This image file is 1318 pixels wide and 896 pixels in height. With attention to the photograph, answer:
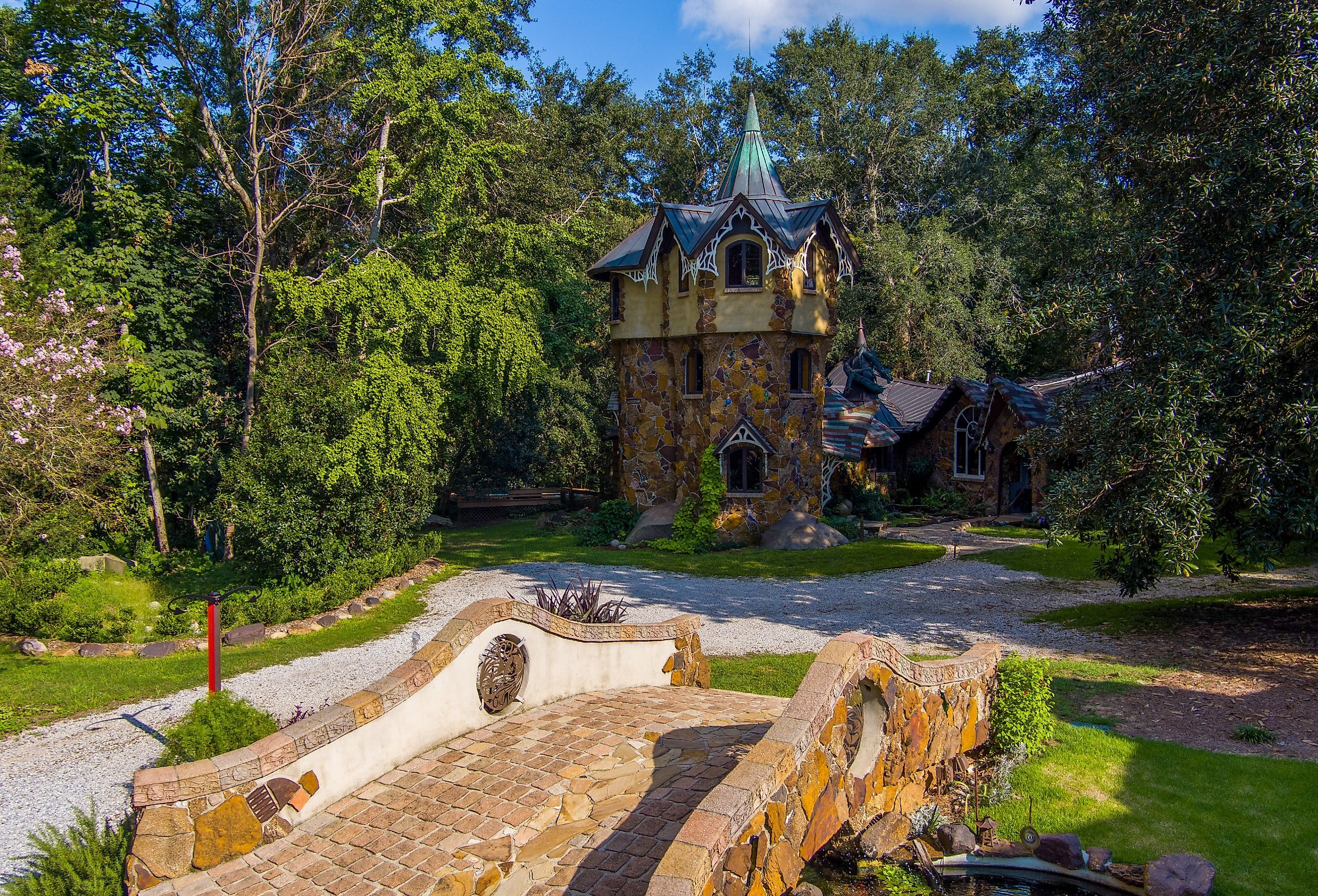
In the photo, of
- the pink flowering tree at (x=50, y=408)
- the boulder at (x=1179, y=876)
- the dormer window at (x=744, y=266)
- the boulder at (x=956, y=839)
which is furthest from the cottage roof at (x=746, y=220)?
the boulder at (x=1179, y=876)

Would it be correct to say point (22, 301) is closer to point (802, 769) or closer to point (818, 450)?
point (802, 769)

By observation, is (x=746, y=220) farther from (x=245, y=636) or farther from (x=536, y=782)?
(x=536, y=782)

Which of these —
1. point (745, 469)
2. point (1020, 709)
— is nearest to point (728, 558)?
point (745, 469)

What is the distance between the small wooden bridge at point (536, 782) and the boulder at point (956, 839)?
360mm

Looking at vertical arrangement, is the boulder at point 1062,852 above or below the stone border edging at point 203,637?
below

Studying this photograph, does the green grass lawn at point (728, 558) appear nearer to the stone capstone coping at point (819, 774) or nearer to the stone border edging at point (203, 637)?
the stone border edging at point (203, 637)

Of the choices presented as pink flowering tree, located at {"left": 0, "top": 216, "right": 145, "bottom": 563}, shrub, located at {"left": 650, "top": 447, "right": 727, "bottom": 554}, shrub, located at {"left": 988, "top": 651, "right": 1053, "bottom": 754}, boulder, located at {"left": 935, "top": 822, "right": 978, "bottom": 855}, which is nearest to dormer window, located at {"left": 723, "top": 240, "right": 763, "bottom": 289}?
shrub, located at {"left": 650, "top": 447, "right": 727, "bottom": 554}

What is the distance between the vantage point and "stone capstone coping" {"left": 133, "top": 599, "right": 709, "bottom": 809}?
5.49 metres

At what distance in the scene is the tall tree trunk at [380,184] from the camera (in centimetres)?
1856

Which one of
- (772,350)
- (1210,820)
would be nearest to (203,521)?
(772,350)

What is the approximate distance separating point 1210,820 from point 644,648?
548cm

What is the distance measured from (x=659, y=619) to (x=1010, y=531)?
1436 centimetres

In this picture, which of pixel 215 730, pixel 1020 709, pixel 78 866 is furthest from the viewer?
pixel 1020 709

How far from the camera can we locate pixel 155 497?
19.7 meters
